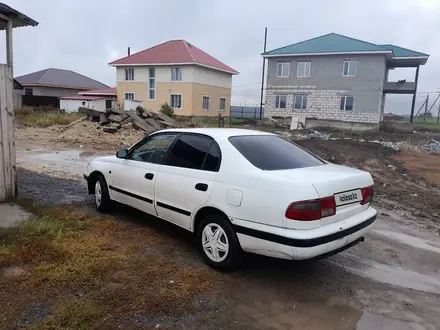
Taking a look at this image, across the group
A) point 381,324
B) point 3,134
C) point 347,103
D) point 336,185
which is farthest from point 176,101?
point 381,324

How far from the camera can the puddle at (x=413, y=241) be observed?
5.28 metres

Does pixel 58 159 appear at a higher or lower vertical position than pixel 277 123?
lower

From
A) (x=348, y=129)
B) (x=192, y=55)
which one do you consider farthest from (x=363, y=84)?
(x=192, y=55)

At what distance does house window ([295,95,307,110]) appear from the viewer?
3534 centimetres

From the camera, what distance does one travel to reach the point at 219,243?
3916mm

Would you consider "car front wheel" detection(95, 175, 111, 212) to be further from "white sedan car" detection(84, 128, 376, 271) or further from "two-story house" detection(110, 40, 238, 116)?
"two-story house" detection(110, 40, 238, 116)

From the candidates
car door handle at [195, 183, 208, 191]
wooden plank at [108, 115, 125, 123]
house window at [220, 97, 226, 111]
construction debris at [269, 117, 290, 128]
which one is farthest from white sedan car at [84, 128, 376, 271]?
house window at [220, 97, 226, 111]

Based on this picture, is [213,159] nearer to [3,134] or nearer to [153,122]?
[3,134]

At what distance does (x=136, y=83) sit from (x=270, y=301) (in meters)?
37.4

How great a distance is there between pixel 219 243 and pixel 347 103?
1283 inches

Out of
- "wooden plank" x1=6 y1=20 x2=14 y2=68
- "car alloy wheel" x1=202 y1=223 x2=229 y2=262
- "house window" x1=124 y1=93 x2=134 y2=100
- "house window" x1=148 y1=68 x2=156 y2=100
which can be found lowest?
"car alloy wheel" x1=202 y1=223 x2=229 y2=262

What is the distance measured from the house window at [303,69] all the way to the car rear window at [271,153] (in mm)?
32063

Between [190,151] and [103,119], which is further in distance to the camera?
[103,119]

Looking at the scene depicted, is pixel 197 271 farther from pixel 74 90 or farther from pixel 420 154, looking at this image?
pixel 74 90
